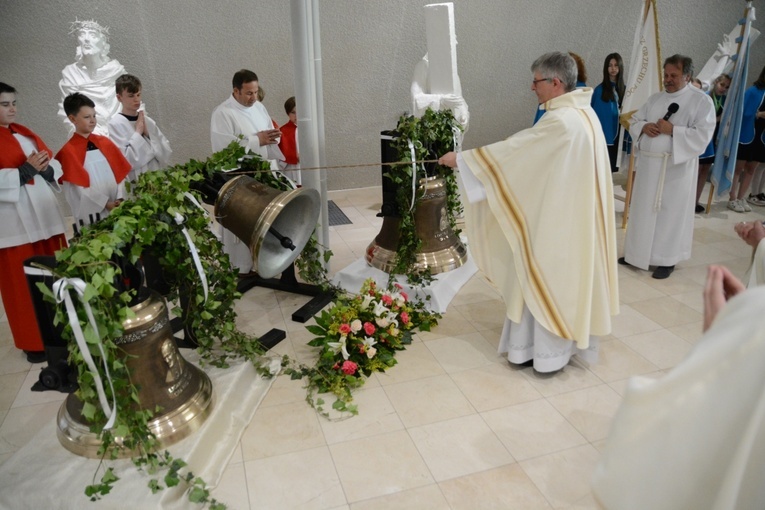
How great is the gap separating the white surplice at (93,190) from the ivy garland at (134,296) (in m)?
0.85

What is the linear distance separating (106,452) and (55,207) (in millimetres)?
1861

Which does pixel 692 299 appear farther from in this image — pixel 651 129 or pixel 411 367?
pixel 411 367

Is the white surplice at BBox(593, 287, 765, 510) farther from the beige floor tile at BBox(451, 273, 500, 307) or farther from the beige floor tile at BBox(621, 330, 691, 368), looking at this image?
the beige floor tile at BBox(451, 273, 500, 307)

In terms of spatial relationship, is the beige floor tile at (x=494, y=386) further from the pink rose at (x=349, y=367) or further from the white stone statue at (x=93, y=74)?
the white stone statue at (x=93, y=74)

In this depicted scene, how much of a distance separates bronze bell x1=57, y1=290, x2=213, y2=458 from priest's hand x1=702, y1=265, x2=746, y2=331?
7.86 ft

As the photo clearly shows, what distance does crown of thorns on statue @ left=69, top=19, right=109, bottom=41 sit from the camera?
691cm

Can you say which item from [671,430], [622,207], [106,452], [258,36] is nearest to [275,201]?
[106,452]

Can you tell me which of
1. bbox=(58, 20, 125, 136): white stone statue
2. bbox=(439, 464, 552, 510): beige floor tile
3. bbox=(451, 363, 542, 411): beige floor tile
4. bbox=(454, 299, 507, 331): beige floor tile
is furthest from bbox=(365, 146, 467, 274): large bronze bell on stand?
bbox=(58, 20, 125, 136): white stone statue

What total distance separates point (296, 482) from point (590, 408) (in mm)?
1808

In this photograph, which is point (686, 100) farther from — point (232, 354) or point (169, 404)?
point (169, 404)

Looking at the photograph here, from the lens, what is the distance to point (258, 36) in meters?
7.83

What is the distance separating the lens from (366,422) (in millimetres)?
3514

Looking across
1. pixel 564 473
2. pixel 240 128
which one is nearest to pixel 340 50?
pixel 240 128

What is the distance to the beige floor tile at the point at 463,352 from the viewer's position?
4.11 m
